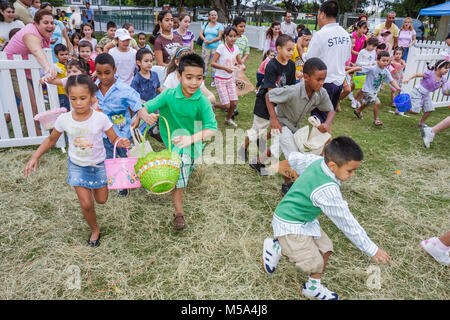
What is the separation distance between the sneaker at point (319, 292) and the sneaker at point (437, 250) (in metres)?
1.22

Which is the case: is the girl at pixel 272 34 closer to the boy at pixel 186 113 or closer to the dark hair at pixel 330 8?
the dark hair at pixel 330 8

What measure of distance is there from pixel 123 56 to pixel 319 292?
4.58 m

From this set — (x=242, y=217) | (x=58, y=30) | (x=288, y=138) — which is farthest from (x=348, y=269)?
(x=58, y=30)

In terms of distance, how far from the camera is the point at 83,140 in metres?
2.75

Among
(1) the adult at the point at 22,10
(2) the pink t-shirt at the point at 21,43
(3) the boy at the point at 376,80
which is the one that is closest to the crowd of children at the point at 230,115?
(2) the pink t-shirt at the point at 21,43

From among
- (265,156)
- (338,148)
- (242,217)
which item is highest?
(338,148)

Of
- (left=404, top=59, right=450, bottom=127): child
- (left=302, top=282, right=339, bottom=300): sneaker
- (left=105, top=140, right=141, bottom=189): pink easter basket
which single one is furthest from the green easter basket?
(left=404, top=59, right=450, bottom=127): child

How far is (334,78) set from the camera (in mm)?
4547

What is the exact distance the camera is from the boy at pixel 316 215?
6.98ft

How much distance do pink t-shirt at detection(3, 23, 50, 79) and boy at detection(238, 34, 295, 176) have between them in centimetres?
339

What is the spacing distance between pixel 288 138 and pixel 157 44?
3.44m

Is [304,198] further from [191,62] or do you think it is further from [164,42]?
[164,42]

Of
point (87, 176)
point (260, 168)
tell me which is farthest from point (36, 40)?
point (260, 168)

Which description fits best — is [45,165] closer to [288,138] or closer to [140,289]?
[140,289]
